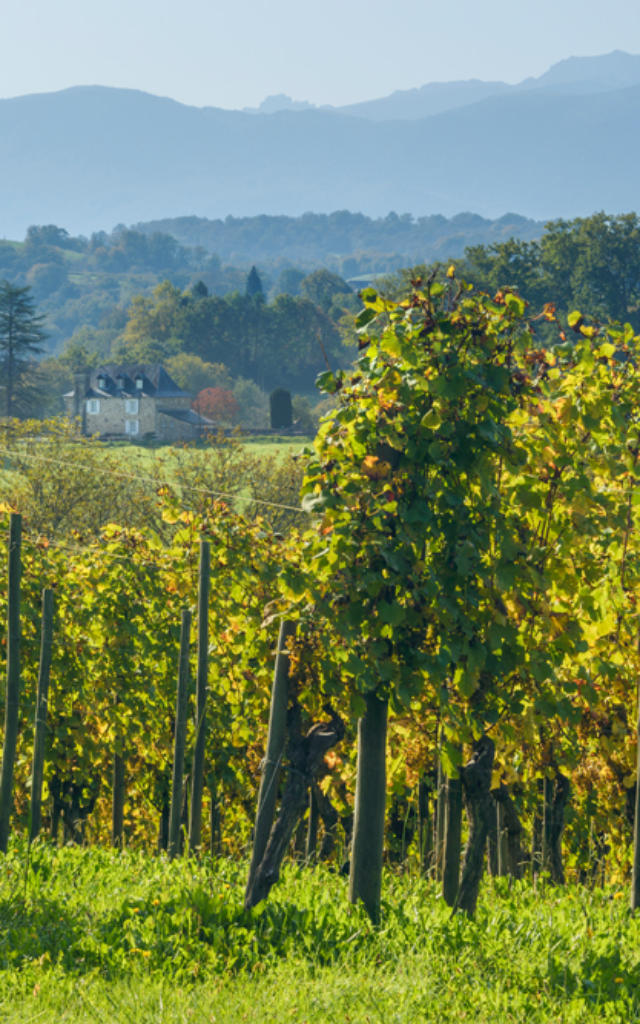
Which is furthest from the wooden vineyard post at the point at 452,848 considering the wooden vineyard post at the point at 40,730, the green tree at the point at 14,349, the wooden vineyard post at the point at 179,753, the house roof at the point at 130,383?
the house roof at the point at 130,383

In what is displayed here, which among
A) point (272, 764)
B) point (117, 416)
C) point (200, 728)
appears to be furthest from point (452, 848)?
point (117, 416)

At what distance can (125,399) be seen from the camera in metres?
114

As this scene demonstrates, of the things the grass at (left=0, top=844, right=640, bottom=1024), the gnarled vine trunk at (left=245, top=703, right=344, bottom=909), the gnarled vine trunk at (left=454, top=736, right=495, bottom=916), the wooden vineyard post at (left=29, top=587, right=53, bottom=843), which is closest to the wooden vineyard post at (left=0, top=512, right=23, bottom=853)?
the wooden vineyard post at (left=29, top=587, right=53, bottom=843)

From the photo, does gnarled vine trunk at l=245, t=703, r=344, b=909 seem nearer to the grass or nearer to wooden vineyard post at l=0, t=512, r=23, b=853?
the grass

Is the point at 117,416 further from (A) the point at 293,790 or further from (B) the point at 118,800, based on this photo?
(A) the point at 293,790

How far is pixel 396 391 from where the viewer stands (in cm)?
664

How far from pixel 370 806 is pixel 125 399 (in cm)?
10987

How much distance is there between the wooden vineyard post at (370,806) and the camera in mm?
6961

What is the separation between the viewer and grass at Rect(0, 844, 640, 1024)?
571 cm

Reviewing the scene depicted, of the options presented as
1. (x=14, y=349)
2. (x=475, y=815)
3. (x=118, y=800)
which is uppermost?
(x=14, y=349)

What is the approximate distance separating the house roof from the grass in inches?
4274

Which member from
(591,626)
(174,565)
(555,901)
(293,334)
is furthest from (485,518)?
(293,334)

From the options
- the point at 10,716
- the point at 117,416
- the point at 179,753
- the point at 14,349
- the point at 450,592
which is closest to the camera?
the point at 450,592

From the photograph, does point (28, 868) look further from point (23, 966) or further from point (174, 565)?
point (174, 565)
